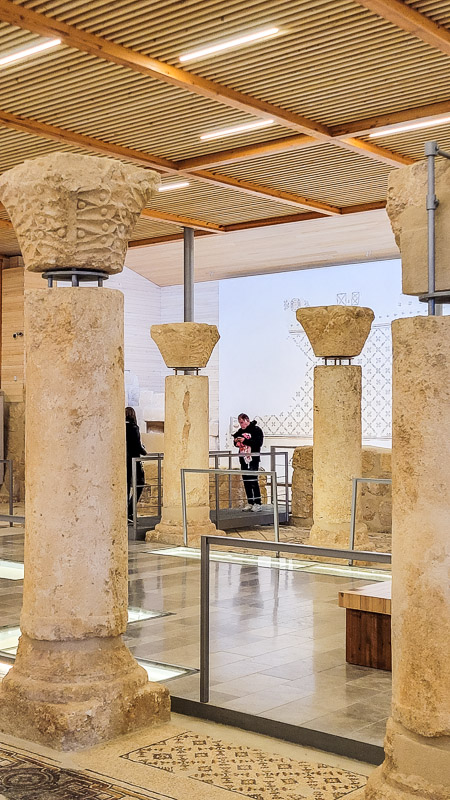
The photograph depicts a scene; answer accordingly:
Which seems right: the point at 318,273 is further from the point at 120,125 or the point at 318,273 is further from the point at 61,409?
the point at 61,409

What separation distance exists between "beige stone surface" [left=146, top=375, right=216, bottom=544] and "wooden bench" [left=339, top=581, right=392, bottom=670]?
5964mm

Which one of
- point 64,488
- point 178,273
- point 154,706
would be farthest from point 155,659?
point 178,273

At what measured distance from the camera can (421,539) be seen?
3.07m

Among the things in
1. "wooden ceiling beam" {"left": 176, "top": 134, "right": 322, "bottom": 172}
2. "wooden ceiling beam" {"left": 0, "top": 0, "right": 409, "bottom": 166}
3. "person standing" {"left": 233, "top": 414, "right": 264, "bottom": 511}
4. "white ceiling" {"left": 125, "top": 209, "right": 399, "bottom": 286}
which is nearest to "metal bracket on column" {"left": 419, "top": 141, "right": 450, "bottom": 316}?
"wooden ceiling beam" {"left": 0, "top": 0, "right": 409, "bottom": 166}

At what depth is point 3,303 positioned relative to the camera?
17375 mm

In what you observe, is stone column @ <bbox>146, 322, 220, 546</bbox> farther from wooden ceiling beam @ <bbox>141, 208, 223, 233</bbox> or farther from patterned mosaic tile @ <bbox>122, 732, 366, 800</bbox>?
patterned mosaic tile @ <bbox>122, 732, 366, 800</bbox>

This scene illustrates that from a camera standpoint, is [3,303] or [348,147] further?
[3,303]

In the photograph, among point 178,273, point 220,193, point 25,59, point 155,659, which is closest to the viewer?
point 155,659

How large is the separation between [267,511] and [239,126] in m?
6.12

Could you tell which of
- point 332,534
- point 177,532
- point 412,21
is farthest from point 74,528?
point 177,532

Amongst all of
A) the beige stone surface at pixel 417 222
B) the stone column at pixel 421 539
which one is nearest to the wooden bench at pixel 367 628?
the stone column at pixel 421 539

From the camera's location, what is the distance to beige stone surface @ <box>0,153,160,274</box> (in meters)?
4.48

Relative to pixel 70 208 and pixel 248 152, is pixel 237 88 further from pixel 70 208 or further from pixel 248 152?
pixel 70 208

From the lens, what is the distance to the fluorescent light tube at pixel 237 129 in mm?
9555
